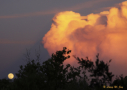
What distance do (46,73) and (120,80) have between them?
912cm

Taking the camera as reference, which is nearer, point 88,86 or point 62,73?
point 88,86

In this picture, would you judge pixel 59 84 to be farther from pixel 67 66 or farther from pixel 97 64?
pixel 97 64

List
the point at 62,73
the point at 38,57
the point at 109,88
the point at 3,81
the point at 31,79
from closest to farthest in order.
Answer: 1. the point at 109,88
2. the point at 31,79
3. the point at 62,73
4. the point at 38,57
5. the point at 3,81

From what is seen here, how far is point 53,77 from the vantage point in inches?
748

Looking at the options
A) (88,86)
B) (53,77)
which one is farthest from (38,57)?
(88,86)

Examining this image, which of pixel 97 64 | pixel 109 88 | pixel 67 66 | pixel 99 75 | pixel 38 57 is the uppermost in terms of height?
pixel 38 57

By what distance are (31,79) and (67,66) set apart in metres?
5.90

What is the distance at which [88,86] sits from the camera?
484 inches

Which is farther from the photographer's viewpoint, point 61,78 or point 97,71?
point 61,78

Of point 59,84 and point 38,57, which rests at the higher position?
point 38,57

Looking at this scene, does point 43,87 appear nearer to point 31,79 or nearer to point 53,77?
point 31,79

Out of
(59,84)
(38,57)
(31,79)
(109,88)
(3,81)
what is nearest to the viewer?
(109,88)

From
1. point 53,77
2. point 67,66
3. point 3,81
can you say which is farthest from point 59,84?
point 3,81

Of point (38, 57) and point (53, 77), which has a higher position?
point (38, 57)
